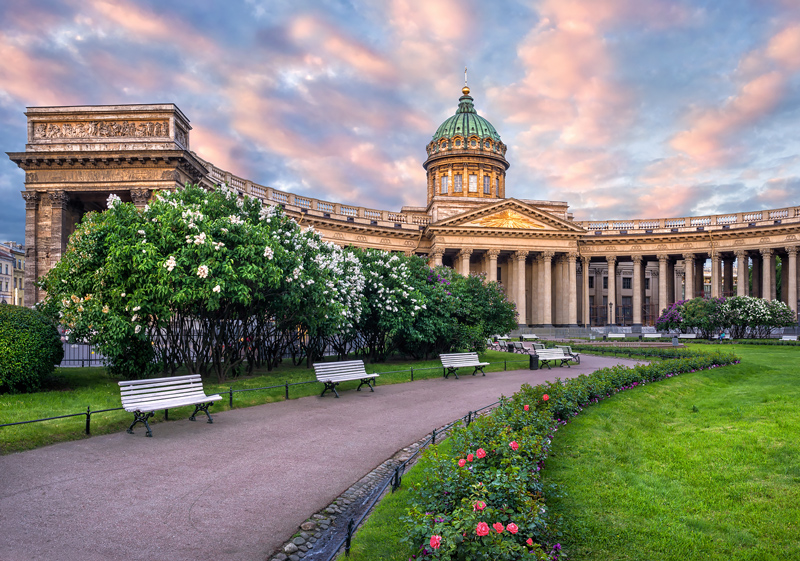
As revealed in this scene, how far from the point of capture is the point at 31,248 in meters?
26.2

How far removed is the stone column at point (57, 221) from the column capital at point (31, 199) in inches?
24.5

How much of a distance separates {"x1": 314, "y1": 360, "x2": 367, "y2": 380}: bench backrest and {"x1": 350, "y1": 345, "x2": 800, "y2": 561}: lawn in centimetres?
695

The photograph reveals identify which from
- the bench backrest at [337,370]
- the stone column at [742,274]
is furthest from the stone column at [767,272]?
the bench backrest at [337,370]

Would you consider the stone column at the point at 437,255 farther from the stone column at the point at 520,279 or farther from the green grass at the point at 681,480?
the green grass at the point at 681,480

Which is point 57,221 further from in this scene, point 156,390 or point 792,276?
point 792,276

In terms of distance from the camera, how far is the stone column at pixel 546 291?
2069 inches

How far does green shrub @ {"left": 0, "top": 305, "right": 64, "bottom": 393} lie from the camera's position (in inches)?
506

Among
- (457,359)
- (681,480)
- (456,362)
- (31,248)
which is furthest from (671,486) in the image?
(31,248)

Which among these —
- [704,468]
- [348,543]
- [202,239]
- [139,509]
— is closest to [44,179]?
[202,239]

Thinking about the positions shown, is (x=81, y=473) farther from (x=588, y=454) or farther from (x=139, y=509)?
(x=588, y=454)

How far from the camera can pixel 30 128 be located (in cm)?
2638

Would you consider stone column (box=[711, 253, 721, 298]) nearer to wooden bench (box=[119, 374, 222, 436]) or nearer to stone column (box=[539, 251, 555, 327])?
stone column (box=[539, 251, 555, 327])

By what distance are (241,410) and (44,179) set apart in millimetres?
21817

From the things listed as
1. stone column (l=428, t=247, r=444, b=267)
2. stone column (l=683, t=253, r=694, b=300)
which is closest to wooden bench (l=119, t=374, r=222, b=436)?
stone column (l=428, t=247, r=444, b=267)
